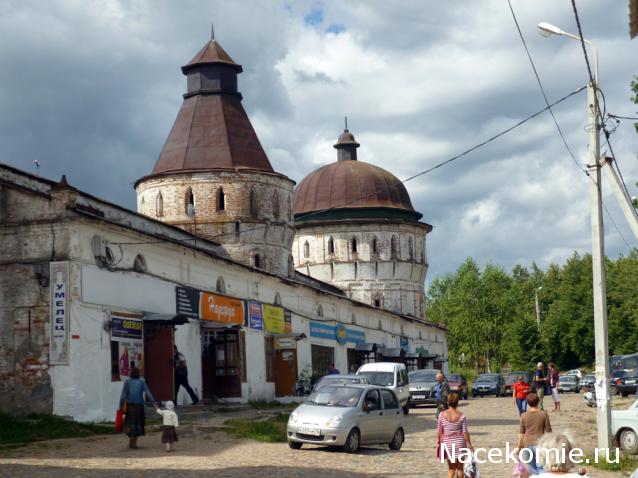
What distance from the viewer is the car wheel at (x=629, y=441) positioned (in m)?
20.1

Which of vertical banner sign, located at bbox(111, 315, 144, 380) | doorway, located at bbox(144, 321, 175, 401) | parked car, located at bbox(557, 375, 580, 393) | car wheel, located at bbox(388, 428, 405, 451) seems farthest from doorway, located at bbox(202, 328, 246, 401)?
parked car, located at bbox(557, 375, 580, 393)

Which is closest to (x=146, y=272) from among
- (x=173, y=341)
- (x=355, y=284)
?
(x=173, y=341)

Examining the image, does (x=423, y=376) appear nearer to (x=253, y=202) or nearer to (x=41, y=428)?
(x=253, y=202)

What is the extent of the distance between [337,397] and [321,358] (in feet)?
94.7

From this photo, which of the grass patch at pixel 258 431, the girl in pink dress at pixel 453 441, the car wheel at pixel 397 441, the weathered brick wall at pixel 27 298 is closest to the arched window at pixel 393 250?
the weathered brick wall at pixel 27 298

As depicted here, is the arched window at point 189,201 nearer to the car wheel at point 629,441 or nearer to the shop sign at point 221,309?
the shop sign at point 221,309

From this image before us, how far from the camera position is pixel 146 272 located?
32.4m

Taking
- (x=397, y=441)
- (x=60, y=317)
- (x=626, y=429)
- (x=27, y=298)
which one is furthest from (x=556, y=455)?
(x=27, y=298)

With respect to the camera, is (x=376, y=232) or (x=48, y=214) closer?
(x=48, y=214)

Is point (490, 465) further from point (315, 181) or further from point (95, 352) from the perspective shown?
point (315, 181)

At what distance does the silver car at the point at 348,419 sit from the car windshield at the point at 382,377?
35.6 ft

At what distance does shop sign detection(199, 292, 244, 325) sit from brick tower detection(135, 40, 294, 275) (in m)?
10.9

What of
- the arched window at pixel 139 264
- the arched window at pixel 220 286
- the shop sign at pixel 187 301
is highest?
the arched window at pixel 139 264

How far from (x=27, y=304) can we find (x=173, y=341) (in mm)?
5862
